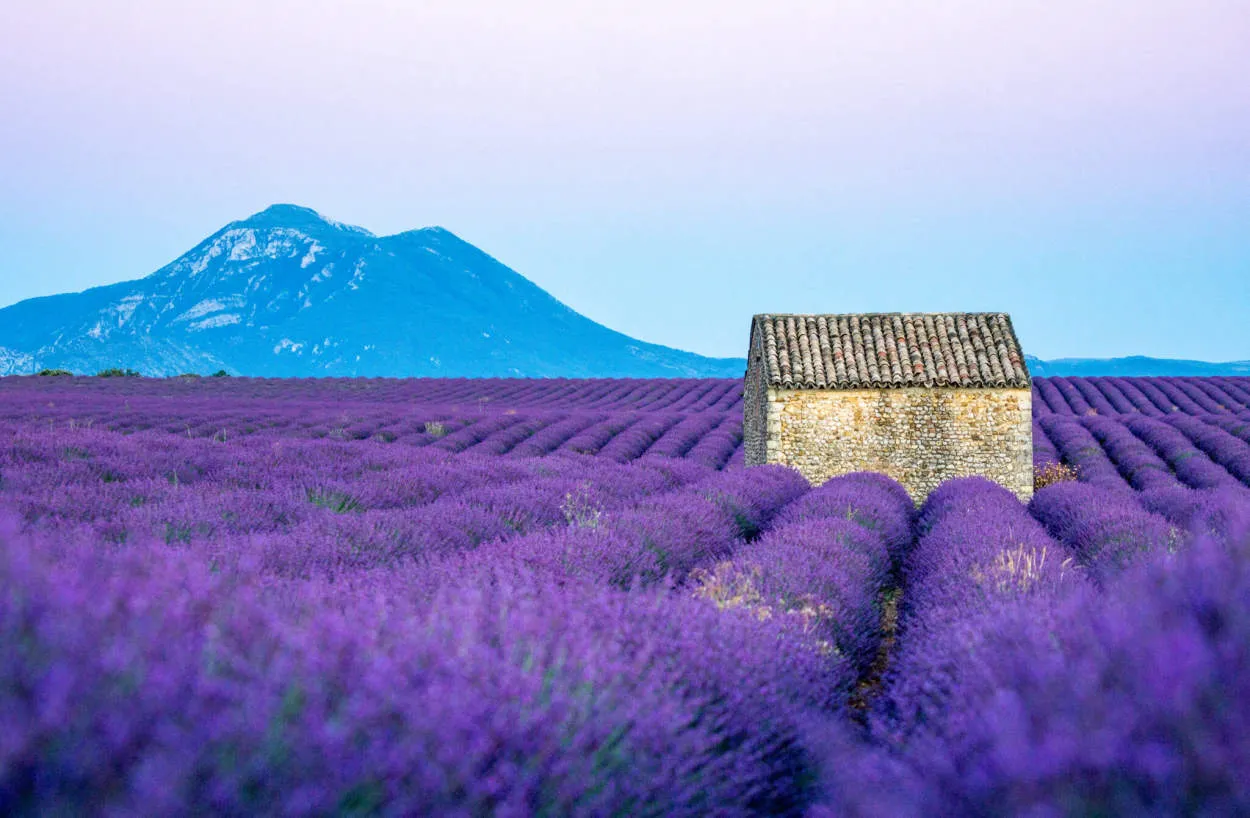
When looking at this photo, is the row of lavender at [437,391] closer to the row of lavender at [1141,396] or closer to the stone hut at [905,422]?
the row of lavender at [1141,396]

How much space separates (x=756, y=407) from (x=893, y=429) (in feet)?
8.75

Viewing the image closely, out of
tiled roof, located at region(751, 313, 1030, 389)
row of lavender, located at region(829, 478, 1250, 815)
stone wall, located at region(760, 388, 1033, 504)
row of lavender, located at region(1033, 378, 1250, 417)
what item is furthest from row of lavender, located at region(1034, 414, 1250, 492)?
row of lavender, located at region(829, 478, 1250, 815)

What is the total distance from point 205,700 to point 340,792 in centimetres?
29

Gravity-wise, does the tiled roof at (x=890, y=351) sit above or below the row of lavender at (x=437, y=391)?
above

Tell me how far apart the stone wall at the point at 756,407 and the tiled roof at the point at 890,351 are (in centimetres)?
25

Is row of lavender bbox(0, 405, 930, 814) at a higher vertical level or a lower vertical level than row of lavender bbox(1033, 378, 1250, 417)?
lower

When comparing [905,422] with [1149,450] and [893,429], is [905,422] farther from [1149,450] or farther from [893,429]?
[1149,450]

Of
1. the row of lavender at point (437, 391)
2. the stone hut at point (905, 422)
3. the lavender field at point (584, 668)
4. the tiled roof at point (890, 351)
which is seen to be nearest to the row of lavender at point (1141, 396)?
the row of lavender at point (437, 391)

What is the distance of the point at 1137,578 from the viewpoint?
247cm

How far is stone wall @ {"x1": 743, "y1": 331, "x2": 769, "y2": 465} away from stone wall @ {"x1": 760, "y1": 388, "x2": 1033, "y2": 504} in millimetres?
414

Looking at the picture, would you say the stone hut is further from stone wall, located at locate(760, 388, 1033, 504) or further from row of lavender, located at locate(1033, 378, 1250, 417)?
row of lavender, located at locate(1033, 378, 1250, 417)

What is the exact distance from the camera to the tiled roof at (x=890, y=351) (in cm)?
1568

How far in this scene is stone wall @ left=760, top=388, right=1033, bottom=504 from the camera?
15508 mm

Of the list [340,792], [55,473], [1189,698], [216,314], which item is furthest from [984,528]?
[216,314]
